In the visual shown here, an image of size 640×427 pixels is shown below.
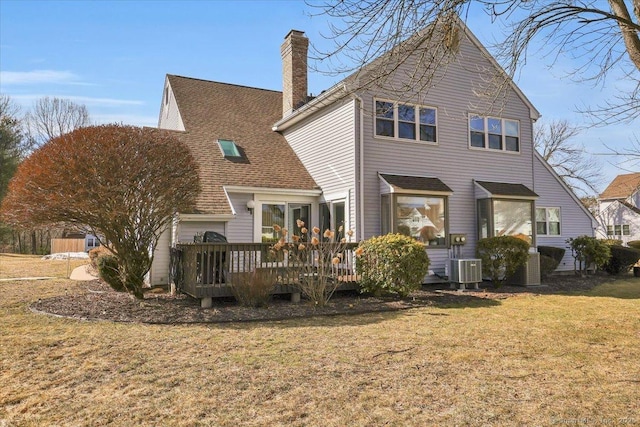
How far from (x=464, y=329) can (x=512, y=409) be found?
337 cm

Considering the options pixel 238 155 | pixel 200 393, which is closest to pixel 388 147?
pixel 238 155

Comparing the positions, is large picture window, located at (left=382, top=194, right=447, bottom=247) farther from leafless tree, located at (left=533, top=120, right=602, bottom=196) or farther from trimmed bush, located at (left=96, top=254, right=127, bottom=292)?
leafless tree, located at (left=533, top=120, right=602, bottom=196)

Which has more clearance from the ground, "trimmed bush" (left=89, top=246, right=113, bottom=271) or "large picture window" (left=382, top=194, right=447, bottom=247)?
"large picture window" (left=382, top=194, right=447, bottom=247)

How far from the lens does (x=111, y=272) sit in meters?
10.8

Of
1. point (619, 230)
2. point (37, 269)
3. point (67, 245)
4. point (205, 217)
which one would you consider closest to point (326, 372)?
point (205, 217)

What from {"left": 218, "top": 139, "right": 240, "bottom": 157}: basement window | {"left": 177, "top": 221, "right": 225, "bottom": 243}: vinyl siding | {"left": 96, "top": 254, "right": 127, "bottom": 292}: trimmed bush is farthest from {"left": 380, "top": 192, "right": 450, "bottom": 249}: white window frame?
{"left": 96, "top": 254, "right": 127, "bottom": 292}: trimmed bush

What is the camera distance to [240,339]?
640 centimetres

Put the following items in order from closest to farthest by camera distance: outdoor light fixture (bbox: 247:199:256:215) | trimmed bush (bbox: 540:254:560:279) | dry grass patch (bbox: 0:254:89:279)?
outdoor light fixture (bbox: 247:199:256:215)
trimmed bush (bbox: 540:254:560:279)
dry grass patch (bbox: 0:254:89:279)

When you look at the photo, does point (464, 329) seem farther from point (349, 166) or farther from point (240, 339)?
point (349, 166)

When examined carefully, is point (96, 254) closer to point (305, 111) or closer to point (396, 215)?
point (305, 111)

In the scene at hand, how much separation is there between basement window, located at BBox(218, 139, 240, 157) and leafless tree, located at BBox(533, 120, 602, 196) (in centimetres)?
2726

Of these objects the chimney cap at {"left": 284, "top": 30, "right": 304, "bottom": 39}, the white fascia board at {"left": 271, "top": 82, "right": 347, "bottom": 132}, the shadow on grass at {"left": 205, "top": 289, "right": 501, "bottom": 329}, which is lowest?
the shadow on grass at {"left": 205, "top": 289, "right": 501, "bottom": 329}

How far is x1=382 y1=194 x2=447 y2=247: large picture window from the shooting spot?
40.4 feet

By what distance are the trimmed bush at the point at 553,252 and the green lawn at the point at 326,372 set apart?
330 inches
